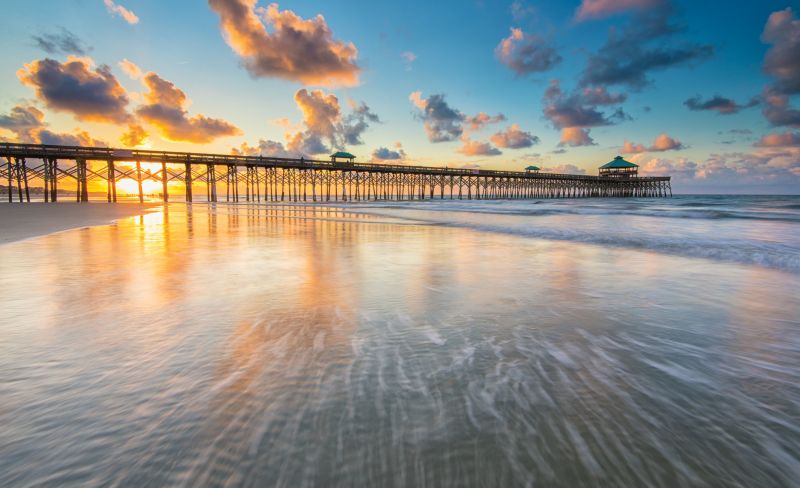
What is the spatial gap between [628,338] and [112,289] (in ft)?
18.7

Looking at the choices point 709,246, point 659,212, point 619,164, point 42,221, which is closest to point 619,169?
point 619,164

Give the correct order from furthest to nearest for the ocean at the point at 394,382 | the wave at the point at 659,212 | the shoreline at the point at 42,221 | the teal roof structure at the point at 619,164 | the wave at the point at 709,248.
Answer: the teal roof structure at the point at 619,164, the wave at the point at 659,212, the shoreline at the point at 42,221, the wave at the point at 709,248, the ocean at the point at 394,382

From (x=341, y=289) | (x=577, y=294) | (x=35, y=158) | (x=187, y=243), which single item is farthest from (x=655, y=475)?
(x=35, y=158)

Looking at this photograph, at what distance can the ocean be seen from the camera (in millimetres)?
1533

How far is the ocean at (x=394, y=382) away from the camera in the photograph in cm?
153

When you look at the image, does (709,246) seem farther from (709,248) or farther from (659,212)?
(659,212)

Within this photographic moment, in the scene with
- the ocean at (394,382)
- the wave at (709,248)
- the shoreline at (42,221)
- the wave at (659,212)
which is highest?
the wave at (659,212)

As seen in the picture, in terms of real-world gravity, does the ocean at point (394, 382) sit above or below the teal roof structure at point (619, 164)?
below

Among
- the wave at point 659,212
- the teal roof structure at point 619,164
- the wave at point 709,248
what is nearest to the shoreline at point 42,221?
the wave at point 709,248

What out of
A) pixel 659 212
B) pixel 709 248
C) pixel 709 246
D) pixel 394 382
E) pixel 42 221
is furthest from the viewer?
pixel 659 212

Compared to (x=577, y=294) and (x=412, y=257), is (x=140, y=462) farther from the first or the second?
(x=412, y=257)

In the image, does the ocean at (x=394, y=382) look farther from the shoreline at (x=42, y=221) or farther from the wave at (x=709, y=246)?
the shoreline at (x=42, y=221)

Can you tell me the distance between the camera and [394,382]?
2.25 m

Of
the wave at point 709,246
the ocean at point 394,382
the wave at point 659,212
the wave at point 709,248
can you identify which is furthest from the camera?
the wave at point 659,212
